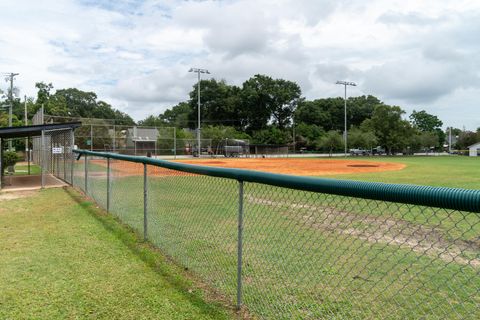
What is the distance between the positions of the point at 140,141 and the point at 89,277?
152 feet

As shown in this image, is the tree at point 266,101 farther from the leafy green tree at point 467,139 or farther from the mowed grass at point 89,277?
the mowed grass at point 89,277

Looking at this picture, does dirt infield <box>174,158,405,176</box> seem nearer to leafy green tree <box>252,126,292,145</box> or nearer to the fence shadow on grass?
the fence shadow on grass

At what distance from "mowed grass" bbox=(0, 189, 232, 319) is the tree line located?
6259 cm

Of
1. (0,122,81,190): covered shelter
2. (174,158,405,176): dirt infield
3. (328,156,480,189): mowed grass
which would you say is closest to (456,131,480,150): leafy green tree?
(174,158,405,176): dirt infield

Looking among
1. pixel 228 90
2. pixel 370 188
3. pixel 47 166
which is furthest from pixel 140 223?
pixel 228 90

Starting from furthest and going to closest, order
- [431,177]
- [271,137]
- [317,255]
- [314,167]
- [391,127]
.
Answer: [271,137], [391,127], [314,167], [431,177], [317,255]

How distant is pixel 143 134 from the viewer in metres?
54.8

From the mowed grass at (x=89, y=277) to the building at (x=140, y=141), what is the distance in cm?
3974

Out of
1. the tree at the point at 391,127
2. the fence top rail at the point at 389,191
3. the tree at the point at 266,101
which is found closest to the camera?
the fence top rail at the point at 389,191

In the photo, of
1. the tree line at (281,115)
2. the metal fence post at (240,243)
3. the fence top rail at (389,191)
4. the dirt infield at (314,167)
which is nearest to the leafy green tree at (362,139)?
the tree line at (281,115)

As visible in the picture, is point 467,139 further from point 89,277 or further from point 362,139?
point 89,277

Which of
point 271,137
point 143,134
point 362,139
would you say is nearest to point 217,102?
point 271,137

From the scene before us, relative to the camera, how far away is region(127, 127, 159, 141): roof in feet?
163

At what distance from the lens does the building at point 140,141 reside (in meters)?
48.0
